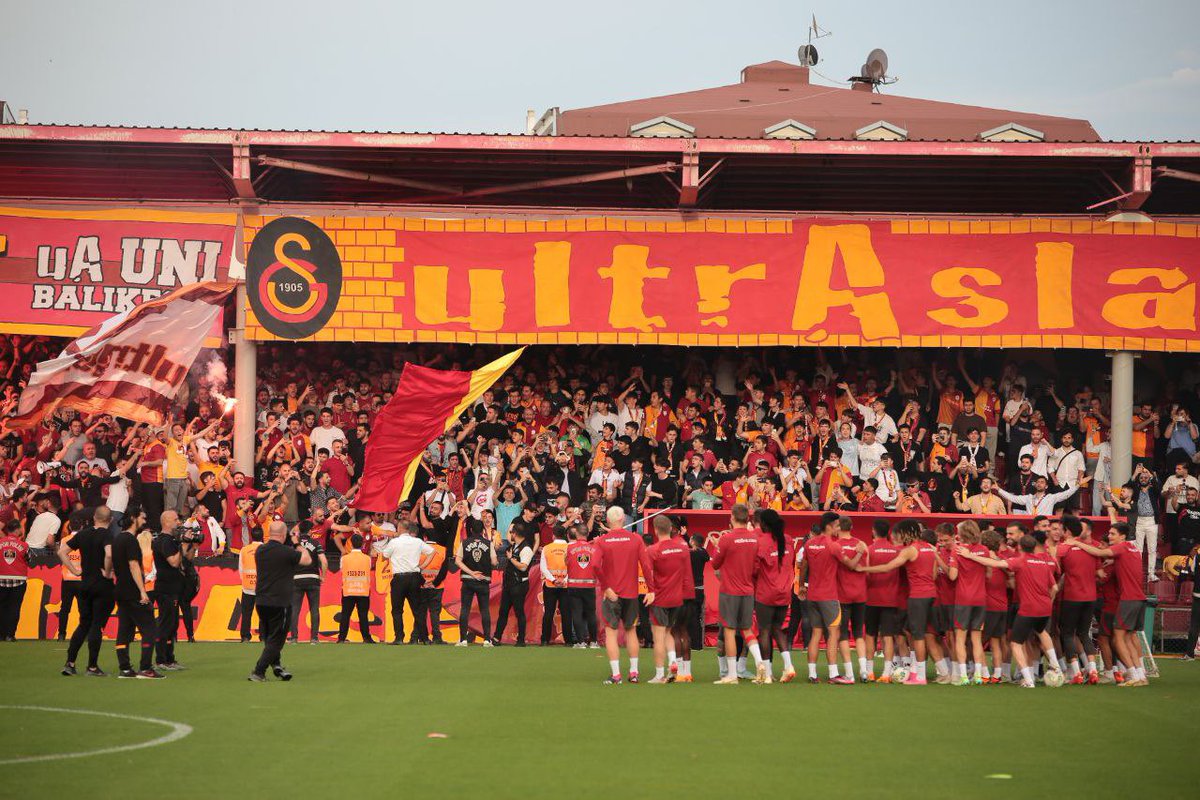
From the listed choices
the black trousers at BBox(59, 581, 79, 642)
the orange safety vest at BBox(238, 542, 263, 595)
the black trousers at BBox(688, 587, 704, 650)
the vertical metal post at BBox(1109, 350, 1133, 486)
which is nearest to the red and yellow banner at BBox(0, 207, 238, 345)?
the black trousers at BBox(59, 581, 79, 642)

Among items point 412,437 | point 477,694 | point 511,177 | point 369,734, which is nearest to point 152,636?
point 477,694

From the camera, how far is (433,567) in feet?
71.1

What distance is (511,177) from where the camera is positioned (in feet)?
86.6

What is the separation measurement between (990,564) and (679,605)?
11.8ft

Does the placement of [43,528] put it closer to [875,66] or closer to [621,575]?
[621,575]

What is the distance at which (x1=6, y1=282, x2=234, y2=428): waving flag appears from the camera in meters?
22.4

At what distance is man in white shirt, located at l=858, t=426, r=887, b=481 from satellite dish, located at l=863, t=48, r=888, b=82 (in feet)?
74.6

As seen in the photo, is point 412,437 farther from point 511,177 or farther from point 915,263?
point 915,263

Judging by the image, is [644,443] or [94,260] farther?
[94,260]

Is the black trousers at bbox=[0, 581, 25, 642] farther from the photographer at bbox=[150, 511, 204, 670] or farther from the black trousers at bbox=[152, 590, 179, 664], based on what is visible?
the black trousers at bbox=[152, 590, 179, 664]

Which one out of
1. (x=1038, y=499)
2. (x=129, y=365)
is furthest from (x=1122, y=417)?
(x=129, y=365)

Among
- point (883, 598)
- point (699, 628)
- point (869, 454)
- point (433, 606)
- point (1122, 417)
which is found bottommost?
point (699, 628)

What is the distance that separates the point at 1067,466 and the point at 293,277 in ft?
46.0

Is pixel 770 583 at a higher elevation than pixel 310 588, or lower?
higher
